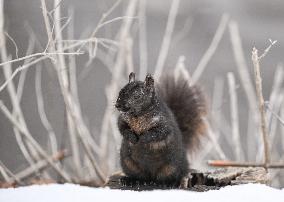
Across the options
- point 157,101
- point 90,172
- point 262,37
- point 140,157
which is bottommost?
point 90,172

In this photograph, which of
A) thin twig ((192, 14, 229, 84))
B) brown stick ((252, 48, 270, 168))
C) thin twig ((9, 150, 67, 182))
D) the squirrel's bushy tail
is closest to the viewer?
brown stick ((252, 48, 270, 168))

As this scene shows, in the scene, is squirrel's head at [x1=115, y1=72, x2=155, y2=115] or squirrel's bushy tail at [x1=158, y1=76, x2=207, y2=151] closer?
squirrel's head at [x1=115, y1=72, x2=155, y2=115]

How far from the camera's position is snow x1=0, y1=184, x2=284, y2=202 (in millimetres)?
2242

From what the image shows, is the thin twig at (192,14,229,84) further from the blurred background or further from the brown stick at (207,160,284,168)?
the brown stick at (207,160,284,168)

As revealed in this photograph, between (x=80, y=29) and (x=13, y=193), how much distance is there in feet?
4.74

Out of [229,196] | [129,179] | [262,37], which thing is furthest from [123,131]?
[262,37]

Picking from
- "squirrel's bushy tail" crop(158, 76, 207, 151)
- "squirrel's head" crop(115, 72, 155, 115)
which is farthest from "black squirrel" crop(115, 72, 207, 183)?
"squirrel's bushy tail" crop(158, 76, 207, 151)

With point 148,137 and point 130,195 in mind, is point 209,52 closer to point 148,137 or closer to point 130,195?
point 148,137

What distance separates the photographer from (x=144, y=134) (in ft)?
8.39

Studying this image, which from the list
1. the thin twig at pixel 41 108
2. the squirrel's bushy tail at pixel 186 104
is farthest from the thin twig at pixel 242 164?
the thin twig at pixel 41 108

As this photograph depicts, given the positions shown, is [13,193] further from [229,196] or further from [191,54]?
[191,54]

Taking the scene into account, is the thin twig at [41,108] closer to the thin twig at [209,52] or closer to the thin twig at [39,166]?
the thin twig at [39,166]

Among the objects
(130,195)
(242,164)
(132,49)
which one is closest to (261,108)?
(242,164)

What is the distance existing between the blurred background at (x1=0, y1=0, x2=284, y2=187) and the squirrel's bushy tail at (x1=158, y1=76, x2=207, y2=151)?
0.66 ft
